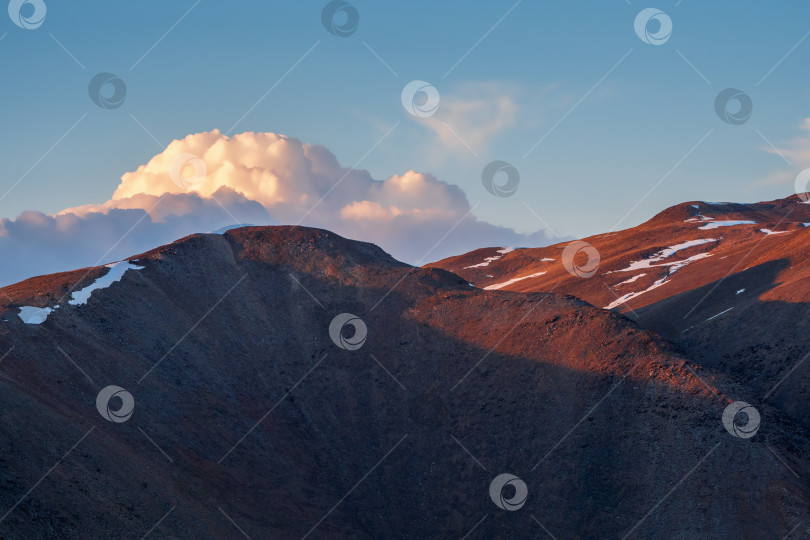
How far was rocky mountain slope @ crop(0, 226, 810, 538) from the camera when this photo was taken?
3681cm

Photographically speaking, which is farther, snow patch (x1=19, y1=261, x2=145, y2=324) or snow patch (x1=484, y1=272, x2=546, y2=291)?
snow patch (x1=484, y1=272, x2=546, y2=291)

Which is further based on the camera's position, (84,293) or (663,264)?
(663,264)

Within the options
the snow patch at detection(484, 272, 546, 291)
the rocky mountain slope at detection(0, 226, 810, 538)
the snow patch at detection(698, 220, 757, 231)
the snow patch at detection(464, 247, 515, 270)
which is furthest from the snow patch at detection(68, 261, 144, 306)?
the snow patch at detection(698, 220, 757, 231)

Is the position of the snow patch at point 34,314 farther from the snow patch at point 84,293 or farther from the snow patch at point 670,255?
the snow patch at point 670,255

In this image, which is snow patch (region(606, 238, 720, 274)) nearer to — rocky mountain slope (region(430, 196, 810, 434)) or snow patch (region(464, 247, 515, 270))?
rocky mountain slope (region(430, 196, 810, 434))

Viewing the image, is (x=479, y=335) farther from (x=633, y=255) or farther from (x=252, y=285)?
(x=633, y=255)

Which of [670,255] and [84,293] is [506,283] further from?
[84,293]

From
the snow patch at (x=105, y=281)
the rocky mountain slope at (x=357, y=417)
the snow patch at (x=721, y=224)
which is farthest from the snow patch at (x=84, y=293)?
the snow patch at (x=721, y=224)

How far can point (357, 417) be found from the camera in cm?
5384

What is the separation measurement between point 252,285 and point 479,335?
71.5 feet

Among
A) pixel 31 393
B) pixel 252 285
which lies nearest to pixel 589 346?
pixel 252 285

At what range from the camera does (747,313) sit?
5716cm

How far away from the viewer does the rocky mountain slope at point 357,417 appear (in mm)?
36812

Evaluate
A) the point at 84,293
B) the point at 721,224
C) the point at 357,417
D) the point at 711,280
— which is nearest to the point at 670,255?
the point at 721,224
